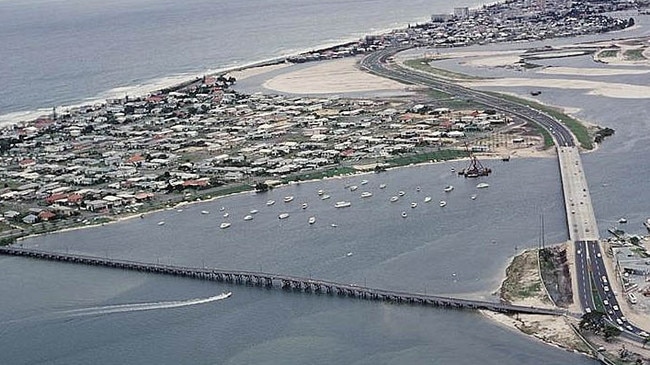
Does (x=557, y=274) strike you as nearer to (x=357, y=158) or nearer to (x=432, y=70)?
(x=357, y=158)

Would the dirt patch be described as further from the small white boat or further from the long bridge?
the small white boat

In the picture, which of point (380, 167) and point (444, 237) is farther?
point (380, 167)

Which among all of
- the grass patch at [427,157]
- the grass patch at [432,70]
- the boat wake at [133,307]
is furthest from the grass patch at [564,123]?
the boat wake at [133,307]

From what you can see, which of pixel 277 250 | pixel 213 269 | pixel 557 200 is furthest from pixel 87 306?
pixel 557 200

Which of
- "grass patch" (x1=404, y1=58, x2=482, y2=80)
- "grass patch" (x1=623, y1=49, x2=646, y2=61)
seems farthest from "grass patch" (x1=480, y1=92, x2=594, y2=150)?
"grass patch" (x1=623, y1=49, x2=646, y2=61)

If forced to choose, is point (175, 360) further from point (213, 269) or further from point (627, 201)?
point (627, 201)

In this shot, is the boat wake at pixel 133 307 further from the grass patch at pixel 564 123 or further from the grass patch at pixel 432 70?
the grass patch at pixel 432 70
